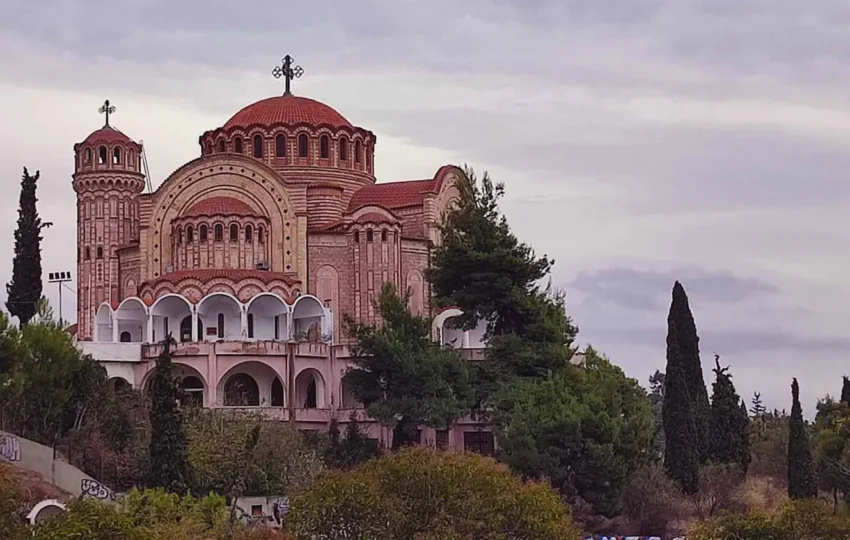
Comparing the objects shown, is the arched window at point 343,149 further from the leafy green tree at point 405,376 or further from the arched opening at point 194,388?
the arched opening at point 194,388

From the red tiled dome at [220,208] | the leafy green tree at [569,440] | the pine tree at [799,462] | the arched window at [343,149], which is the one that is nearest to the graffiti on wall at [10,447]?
the leafy green tree at [569,440]

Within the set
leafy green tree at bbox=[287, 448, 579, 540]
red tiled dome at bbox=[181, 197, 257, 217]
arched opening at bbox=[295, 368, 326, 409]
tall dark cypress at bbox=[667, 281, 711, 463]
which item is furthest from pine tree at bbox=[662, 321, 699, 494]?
leafy green tree at bbox=[287, 448, 579, 540]

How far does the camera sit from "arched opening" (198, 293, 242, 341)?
53.2 metres

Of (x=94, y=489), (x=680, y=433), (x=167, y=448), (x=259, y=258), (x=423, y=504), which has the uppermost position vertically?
(x=259, y=258)

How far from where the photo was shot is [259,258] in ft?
182

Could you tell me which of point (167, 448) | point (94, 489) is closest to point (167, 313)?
point (167, 448)

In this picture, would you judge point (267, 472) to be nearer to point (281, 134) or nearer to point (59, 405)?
point (59, 405)

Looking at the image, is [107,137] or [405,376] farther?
[107,137]

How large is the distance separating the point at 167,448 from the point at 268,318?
→ 1470cm

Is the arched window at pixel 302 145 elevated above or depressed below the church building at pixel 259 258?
above

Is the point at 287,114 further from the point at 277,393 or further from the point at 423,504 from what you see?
the point at 423,504

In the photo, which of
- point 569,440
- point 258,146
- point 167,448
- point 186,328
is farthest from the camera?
point 258,146

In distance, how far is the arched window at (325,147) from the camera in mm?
60094

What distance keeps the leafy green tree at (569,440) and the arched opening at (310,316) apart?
8.23m
